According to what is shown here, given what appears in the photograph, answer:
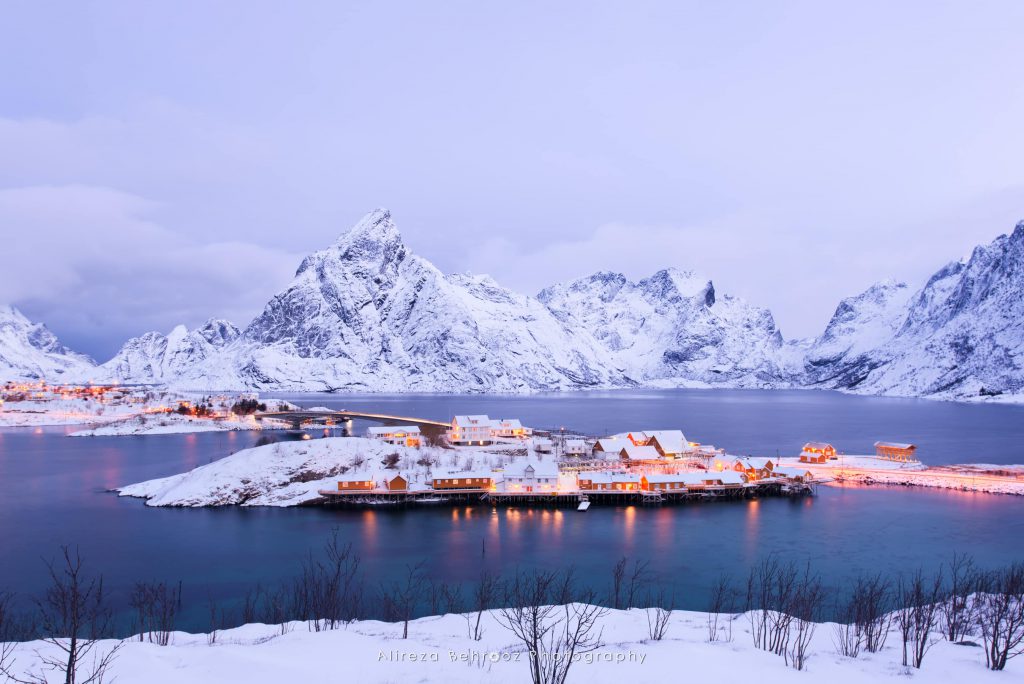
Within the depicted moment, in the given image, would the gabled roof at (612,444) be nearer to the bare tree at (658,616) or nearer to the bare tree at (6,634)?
the bare tree at (658,616)

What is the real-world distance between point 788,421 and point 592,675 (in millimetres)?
137685

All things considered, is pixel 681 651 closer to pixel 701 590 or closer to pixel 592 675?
pixel 592 675

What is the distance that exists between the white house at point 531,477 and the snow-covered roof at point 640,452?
13828 mm

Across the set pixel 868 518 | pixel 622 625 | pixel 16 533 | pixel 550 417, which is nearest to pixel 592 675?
pixel 622 625

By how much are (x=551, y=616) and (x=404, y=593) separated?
14.2 metres

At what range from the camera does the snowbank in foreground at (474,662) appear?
17.4m

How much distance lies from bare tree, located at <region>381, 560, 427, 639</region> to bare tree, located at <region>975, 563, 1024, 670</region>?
2122 cm

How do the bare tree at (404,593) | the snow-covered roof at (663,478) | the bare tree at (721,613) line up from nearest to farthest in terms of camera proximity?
1. the bare tree at (721,613)
2. the bare tree at (404,593)
3. the snow-covered roof at (663,478)

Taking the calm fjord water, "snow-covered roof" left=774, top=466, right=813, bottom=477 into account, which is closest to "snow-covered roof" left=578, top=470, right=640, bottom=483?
the calm fjord water

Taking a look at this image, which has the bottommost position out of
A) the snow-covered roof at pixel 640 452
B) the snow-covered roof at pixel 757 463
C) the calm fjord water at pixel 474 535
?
the calm fjord water at pixel 474 535

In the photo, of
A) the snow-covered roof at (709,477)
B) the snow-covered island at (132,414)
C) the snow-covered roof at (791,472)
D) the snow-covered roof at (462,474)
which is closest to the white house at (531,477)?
the snow-covered roof at (462,474)

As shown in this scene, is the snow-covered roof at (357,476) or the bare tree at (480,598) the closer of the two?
the bare tree at (480,598)

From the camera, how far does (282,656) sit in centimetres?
1897

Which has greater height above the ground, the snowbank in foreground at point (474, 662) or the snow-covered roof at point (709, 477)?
the snowbank in foreground at point (474, 662)
